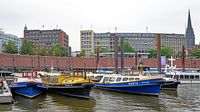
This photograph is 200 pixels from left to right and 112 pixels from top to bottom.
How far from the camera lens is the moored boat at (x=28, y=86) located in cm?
4228

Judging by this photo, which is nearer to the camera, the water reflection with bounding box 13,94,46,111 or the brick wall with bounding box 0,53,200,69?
the water reflection with bounding box 13,94,46,111

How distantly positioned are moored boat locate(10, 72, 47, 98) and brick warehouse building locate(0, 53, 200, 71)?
44.5 meters

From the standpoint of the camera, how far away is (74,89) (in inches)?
1686

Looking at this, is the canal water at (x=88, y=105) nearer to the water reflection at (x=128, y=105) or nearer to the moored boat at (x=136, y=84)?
the water reflection at (x=128, y=105)

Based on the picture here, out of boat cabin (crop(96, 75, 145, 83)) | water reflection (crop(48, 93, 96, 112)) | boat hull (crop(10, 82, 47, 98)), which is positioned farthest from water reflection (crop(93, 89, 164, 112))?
boat hull (crop(10, 82, 47, 98))

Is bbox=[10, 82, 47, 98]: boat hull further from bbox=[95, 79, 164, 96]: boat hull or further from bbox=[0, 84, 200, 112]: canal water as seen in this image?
bbox=[95, 79, 164, 96]: boat hull

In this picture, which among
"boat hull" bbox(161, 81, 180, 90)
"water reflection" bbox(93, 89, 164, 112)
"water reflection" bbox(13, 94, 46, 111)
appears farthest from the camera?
"boat hull" bbox(161, 81, 180, 90)

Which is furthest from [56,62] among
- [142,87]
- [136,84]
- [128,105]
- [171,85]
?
[128,105]

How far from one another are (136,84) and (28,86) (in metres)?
15.0

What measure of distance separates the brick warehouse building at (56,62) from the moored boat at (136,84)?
4314cm

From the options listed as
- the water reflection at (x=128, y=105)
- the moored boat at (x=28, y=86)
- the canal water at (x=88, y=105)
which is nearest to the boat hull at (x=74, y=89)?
the canal water at (x=88, y=105)

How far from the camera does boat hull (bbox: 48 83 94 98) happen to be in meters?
41.8

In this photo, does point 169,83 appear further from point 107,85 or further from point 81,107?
point 81,107

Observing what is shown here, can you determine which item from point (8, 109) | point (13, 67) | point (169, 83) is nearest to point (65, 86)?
point (8, 109)
